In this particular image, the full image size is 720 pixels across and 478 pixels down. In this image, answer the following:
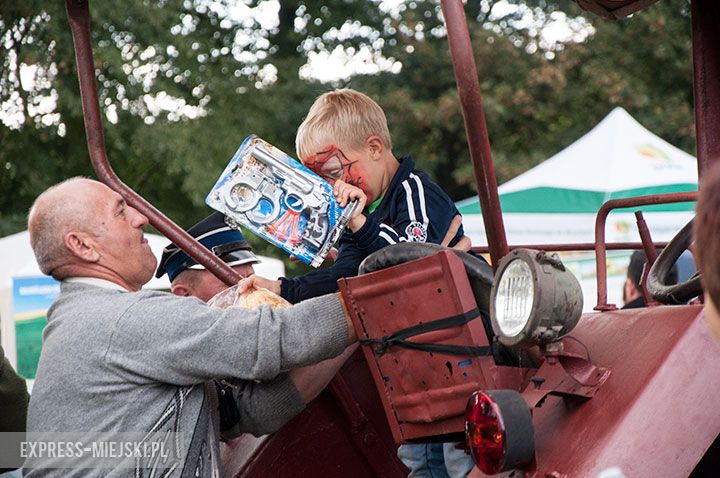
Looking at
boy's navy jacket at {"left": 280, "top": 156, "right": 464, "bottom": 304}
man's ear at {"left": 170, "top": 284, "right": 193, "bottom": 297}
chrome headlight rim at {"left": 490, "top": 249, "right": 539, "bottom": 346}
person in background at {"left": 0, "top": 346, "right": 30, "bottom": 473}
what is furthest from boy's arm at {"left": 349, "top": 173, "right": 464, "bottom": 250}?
person in background at {"left": 0, "top": 346, "right": 30, "bottom": 473}

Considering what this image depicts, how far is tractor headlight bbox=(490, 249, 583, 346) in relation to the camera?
1.80 m

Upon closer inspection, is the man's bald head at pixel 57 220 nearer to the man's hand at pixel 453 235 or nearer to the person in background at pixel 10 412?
the man's hand at pixel 453 235

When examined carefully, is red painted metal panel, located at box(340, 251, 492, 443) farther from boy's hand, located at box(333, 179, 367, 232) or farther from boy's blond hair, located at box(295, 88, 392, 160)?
boy's blond hair, located at box(295, 88, 392, 160)

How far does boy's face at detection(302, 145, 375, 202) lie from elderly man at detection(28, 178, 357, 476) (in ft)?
2.02

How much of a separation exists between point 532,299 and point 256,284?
1.19m

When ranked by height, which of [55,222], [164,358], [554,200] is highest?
[55,222]

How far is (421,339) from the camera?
213cm

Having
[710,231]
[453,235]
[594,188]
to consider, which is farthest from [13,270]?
[710,231]

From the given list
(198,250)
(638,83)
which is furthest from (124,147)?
(198,250)

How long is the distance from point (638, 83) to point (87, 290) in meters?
15.7

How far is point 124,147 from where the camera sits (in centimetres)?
1280

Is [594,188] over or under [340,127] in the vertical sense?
under

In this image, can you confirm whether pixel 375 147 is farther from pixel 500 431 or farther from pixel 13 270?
pixel 13 270

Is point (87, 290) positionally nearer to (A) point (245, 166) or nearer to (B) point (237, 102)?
(A) point (245, 166)
